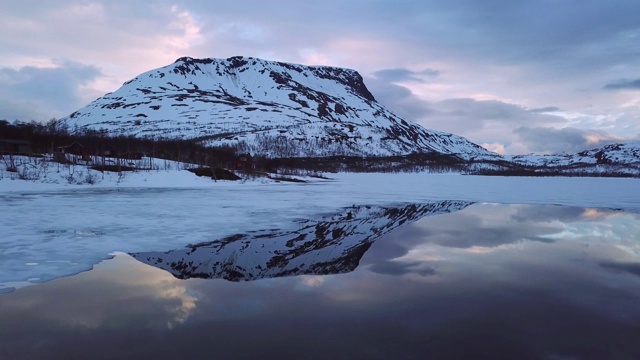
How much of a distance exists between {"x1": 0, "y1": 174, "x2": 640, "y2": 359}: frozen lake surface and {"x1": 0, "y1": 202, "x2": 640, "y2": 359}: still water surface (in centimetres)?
3

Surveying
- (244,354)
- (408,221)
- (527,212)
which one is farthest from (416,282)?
(527,212)

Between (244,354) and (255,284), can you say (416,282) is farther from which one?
(244,354)

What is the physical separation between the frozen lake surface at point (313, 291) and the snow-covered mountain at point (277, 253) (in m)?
0.06

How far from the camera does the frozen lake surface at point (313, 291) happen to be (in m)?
4.78

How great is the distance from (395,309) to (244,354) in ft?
7.93

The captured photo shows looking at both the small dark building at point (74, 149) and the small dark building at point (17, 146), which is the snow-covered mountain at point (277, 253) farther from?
the small dark building at point (17, 146)

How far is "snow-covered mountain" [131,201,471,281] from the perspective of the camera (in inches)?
322

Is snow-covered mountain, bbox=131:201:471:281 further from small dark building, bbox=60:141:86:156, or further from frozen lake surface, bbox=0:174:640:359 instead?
small dark building, bbox=60:141:86:156

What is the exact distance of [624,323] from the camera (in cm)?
551

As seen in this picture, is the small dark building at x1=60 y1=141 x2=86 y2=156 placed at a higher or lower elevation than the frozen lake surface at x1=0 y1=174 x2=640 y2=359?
higher

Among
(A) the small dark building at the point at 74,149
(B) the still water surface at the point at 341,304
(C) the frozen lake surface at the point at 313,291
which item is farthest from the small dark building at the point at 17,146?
(B) the still water surface at the point at 341,304

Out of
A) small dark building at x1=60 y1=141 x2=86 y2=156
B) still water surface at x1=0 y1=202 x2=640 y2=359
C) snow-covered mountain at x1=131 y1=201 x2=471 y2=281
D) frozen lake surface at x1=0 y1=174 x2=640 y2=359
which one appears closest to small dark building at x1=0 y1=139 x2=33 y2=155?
small dark building at x1=60 y1=141 x2=86 y2=156

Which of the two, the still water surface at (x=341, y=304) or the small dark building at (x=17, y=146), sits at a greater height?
the small dark building at (x=17, y=146)

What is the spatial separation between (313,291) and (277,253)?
309 centimetres
